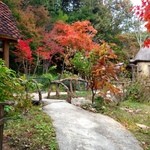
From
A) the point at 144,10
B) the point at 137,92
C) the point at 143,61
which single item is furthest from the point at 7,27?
the point at 143,61

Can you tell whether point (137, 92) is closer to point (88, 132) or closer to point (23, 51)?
point (23, 51)

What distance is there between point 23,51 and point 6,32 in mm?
9199

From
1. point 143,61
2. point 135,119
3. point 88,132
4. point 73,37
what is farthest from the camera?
point 143,61

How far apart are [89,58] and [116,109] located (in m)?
2.23

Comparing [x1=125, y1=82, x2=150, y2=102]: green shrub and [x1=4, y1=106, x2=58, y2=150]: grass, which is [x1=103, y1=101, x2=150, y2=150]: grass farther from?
[x1=125, y1=82, x2=150, y2=102]: green shrub

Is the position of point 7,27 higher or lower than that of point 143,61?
higher

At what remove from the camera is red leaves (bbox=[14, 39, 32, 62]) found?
68.2 ft

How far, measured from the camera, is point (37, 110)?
10430 millimetres

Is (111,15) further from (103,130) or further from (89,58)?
(103,130)

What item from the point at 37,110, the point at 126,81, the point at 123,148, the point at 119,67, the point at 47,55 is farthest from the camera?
the point at 47,55

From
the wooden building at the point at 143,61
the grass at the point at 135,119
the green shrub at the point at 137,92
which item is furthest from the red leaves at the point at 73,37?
the grass at the point at 135,119

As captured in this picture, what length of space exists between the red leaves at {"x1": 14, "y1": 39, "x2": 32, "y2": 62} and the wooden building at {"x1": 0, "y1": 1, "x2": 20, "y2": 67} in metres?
6.60

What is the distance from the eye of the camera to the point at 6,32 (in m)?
12.4

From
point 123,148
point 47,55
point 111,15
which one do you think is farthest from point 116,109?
point 111,15
